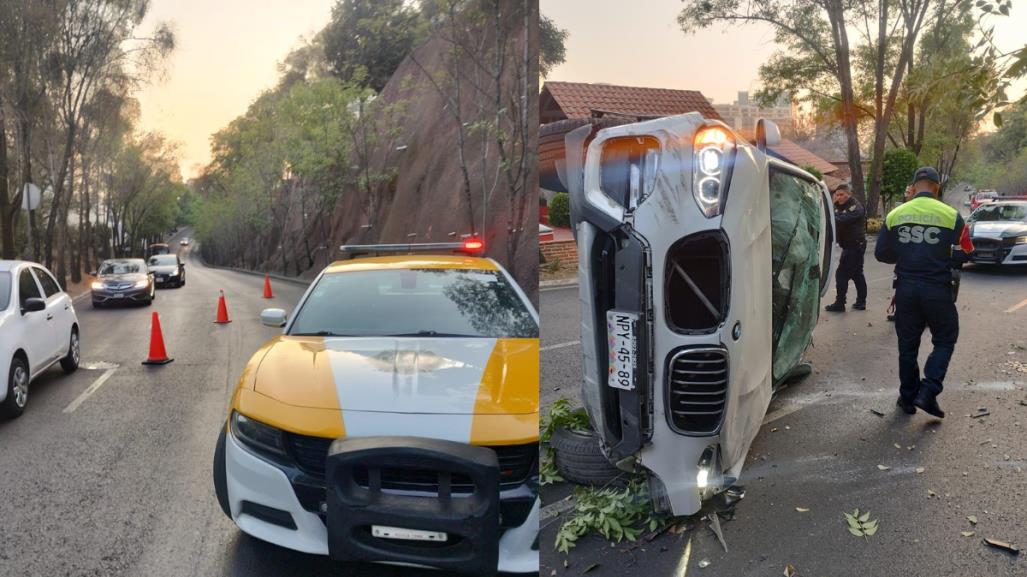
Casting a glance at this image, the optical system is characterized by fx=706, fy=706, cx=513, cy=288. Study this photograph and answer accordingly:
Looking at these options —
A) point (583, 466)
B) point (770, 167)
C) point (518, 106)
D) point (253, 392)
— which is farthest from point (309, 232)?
point (770, 167)

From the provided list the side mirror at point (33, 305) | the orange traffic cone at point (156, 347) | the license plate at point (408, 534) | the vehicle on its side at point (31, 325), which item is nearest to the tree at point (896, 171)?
the license plate at point (408, 534)

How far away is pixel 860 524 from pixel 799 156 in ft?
2.08

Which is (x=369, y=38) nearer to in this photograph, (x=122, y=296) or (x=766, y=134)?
(x=766, y=134)

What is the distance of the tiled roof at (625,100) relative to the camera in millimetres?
1087

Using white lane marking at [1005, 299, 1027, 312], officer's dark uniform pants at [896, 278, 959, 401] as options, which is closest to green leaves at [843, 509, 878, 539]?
officer's dark uniform pants at [896, 278, 959, 401]

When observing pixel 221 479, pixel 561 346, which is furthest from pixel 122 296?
pixel 561 346

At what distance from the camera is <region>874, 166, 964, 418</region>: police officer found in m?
1.20

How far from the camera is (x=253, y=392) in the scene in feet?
5.98

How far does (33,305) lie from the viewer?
4766 millimetres

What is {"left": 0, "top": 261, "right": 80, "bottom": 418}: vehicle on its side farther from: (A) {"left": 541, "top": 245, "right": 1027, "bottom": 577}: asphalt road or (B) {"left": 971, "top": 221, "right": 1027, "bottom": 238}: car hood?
(B) {"left": 971, "top": 221, "right": 1027, "bottom": 238}: car hood

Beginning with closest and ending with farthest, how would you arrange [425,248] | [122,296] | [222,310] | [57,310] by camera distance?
[425,248]
[222,310]
[122,296]
[57,310]

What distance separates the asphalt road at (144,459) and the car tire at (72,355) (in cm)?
9

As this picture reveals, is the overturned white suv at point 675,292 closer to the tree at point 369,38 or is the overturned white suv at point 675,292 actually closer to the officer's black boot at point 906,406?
the officer's black boot at point 906,406

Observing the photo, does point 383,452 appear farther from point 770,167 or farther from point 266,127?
point 266,127
